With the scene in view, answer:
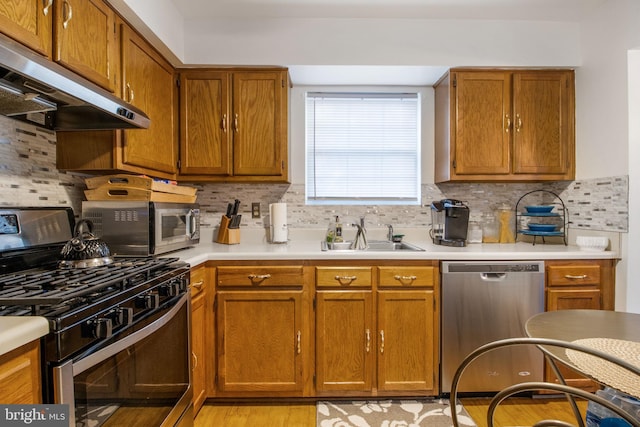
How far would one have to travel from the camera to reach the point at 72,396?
887mm

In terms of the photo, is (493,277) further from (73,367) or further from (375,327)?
(73,367)

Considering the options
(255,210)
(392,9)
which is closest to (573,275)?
(392,9)

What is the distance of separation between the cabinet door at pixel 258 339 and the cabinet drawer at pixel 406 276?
1.66 feet

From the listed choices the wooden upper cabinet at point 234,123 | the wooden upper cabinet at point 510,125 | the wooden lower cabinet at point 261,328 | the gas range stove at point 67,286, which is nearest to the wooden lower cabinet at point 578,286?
the wooden upper cabinet at point 510,125

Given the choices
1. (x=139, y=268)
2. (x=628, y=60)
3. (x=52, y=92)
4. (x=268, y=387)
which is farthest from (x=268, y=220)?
(x=628, y=60)

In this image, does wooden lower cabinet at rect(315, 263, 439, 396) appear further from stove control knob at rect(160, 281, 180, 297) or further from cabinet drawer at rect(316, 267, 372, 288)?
stove control knob at rect(160, 281, 180, 297)

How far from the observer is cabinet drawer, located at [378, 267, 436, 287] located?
6.57 feet

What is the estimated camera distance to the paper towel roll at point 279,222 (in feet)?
8.04

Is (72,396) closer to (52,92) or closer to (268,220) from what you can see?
(52,92)

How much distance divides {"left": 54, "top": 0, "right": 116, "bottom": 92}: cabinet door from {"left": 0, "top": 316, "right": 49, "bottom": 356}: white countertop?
1.05 m

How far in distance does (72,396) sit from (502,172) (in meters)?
2.56

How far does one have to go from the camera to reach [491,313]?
6.54 ft

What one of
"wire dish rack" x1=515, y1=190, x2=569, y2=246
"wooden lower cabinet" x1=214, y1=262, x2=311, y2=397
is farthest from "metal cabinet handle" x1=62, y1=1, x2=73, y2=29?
"wire dish rack" x1=515, y1=190, x2=569, y2=246

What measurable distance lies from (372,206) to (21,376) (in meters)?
2.24
